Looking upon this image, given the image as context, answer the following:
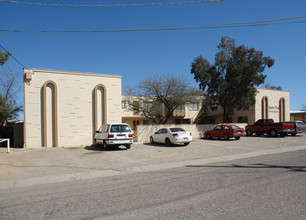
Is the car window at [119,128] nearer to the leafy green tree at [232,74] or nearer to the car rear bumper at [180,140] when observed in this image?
the car rear bumper at [180,140]

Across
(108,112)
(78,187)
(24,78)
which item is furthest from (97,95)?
(78,187)

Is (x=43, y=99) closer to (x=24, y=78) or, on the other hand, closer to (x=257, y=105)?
(x=24, y=78)

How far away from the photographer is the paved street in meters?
4.48

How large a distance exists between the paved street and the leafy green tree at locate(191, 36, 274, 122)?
19.6 meters

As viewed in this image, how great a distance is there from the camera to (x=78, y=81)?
19.2m

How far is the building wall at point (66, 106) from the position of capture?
57.7 ft

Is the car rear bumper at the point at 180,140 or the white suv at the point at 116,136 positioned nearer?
the white suv at the point at 116,136

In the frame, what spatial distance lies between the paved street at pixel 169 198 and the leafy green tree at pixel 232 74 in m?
19.6

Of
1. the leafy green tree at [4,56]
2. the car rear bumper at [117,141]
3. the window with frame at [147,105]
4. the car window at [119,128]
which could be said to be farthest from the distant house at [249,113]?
the leafy green tree at [4,56]

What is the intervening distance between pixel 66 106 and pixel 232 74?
1782 centimetres

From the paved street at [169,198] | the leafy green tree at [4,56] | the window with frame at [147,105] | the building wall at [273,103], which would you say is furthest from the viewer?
the building wall at [273,103]

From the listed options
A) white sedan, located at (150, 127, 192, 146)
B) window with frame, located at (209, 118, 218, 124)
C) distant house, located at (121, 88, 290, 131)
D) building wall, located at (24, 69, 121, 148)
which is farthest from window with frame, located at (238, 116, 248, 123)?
building wall, located at (24, 69, 121, 148)

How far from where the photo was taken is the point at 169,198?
5.39 m

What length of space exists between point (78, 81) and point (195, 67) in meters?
14.1
